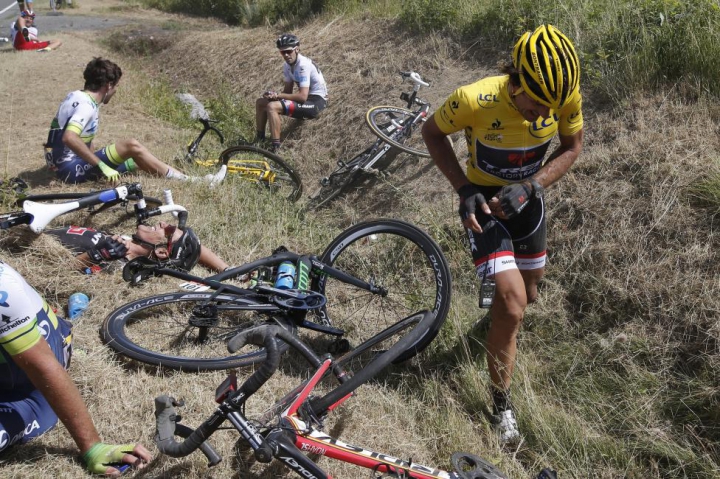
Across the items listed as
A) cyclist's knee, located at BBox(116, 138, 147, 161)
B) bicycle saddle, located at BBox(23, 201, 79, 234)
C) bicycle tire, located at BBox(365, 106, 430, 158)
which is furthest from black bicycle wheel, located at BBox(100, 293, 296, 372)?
bicycle tire, located at BBox(365, 106, 430, 158)

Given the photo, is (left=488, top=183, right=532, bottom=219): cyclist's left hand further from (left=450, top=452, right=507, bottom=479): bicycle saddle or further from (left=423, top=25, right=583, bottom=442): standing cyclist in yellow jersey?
(left=450, top=452, right=507, bottom=479): bicycle saddle

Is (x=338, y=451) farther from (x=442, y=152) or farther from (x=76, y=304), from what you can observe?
(x=76, y=304)

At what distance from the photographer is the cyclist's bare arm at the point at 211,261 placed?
4883mm

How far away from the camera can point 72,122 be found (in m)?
6.04

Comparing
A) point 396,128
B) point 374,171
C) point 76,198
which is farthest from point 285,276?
point 396,128

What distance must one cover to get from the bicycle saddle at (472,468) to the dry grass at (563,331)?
0.32m

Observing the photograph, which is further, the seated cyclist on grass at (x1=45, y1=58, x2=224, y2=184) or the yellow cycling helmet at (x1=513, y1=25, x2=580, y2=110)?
the seated cyclist on grass at (x1=45, y1=58, x2=224, y2=184)

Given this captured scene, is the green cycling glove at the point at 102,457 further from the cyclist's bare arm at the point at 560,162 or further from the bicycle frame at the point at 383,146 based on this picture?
the bicycle frame at the point at 383,146

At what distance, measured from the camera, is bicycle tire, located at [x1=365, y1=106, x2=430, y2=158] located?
7082 millimetres

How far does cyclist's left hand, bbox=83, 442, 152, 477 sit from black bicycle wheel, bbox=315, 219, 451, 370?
1.53 m

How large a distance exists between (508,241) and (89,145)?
4.97 m

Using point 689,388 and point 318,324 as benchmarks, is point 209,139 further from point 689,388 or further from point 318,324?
point 689,388

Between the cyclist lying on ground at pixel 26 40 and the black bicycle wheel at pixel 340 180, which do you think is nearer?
the black bicycle wheel at pixel 340 180

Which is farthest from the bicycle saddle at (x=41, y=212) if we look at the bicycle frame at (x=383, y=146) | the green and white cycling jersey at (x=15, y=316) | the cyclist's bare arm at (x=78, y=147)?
the bicycle frame at (x=383, y=146)
